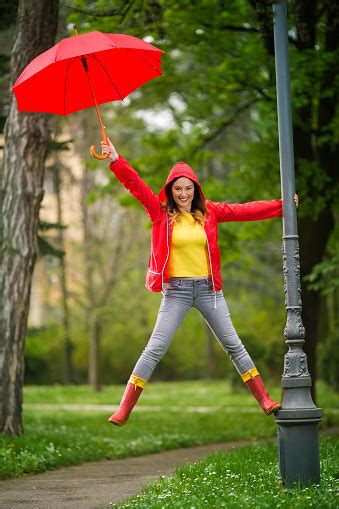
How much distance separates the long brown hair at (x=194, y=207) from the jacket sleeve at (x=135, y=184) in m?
0.13

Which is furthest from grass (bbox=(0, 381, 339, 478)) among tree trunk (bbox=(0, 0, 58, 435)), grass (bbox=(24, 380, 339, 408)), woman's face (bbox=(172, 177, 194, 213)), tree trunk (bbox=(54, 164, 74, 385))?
tree trunk (bbox=(54, 164, 74, 385))

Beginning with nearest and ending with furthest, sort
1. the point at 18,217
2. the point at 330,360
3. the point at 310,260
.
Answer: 1. the point at 18,217
2. the point at 310,260
3. the point at 330,360

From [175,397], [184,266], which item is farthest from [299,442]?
[175,397]

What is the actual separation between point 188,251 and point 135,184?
0.71m

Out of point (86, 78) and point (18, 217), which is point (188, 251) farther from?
point (18, 217)

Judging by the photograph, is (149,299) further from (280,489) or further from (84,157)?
(280,489)

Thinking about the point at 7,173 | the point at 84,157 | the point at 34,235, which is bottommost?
the point at 34,235

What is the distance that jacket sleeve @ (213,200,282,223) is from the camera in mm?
6969

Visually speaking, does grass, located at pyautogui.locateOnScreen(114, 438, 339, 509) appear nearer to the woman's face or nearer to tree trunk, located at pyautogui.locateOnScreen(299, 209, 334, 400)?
the woman's face

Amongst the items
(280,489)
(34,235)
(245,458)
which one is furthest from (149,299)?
(280,489)

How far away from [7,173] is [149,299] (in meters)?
23.4

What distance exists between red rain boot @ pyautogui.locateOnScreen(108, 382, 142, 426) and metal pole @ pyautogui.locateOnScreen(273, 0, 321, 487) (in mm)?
1167

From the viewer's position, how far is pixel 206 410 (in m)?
19.3

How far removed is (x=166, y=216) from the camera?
698cm
